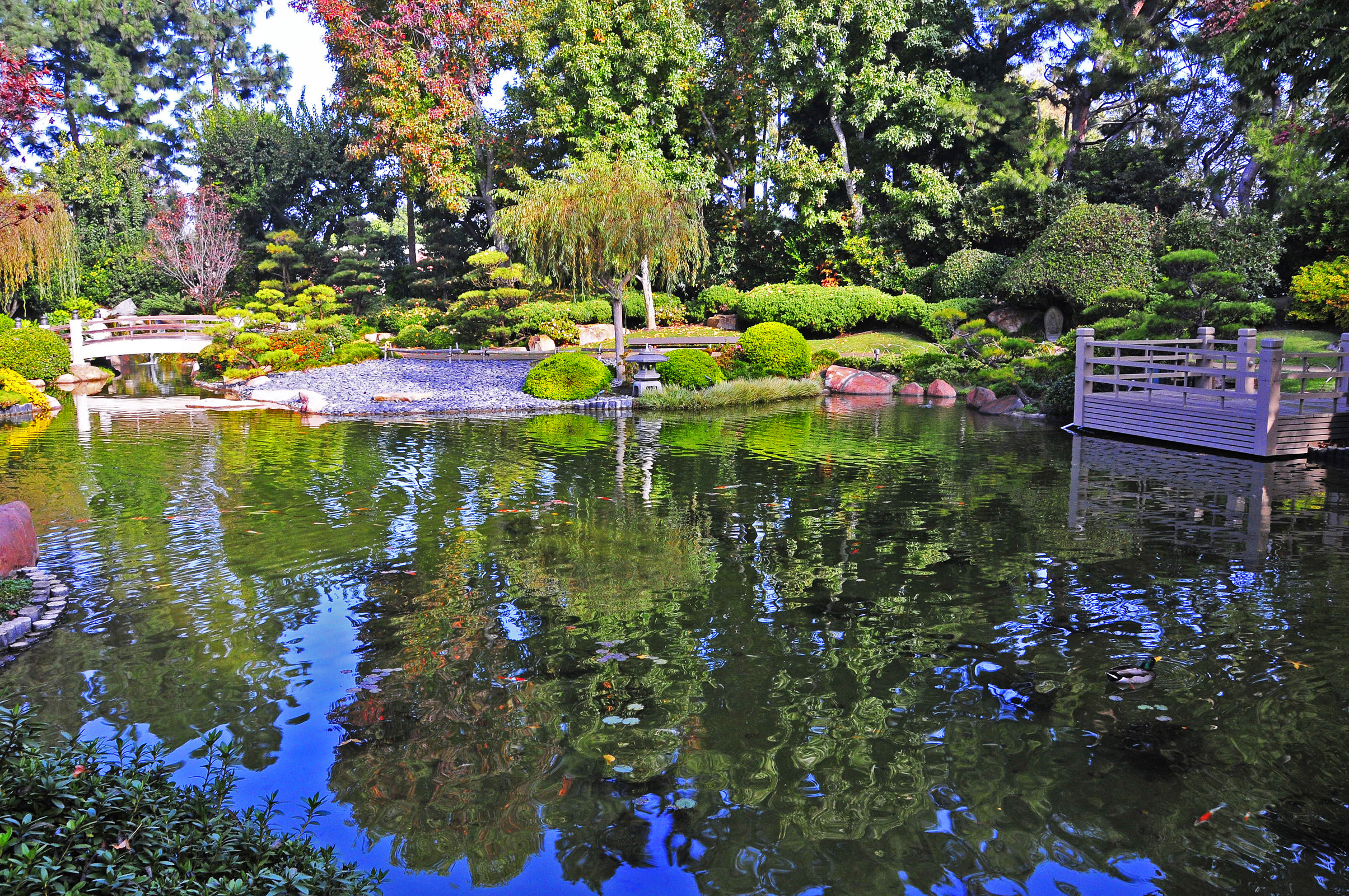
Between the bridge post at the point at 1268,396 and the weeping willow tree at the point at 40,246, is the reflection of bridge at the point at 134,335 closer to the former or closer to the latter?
the weeping willow tree at the point at 40,246

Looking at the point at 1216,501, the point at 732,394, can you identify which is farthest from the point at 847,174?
the point at 1216,501

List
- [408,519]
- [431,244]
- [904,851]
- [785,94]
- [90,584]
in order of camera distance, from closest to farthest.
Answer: [904,851]
[90,584]
[408,519]
[785,94]
[431,244]

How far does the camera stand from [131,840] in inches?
112

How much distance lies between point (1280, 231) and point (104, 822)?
91.7 ft

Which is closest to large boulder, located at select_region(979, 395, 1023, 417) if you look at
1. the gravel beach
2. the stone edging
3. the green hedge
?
the gravel beach

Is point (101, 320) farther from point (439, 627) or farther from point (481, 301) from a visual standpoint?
point (439, 627)

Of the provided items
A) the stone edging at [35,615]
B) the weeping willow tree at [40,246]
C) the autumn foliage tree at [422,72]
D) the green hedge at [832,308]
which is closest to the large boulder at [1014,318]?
the green hedge at [832,308]

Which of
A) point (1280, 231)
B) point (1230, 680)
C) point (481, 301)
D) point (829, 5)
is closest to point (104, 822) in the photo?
point (1230, 680)

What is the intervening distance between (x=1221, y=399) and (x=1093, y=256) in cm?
1199

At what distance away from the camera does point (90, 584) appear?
23.4 feet

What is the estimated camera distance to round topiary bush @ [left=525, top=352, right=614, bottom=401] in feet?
64.2

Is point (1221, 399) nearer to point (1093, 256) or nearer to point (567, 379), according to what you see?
point (1093, 256)

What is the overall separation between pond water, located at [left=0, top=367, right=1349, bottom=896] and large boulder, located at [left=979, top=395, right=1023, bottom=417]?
725cm

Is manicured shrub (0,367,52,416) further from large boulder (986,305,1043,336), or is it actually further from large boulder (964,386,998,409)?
large boulder (986,305,1043,336)
